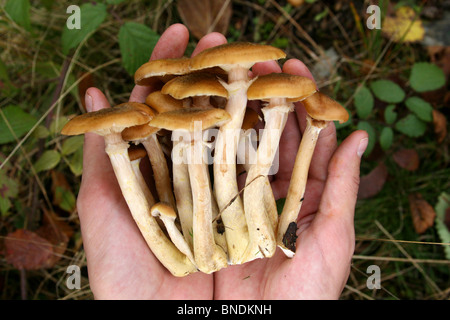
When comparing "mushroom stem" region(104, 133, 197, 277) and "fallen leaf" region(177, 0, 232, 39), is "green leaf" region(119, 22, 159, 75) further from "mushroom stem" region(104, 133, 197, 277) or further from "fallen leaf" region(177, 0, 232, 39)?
"fallen leaf" region(177, 0, 232, 39)

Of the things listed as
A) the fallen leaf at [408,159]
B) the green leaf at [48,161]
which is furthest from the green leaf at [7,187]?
the fallen leaf at [408,159]

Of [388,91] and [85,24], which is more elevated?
[85,24]

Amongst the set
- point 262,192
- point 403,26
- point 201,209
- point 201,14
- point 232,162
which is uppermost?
point 201,14

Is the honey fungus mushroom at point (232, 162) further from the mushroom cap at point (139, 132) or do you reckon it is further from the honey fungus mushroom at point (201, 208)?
the mushroom cap at point (139, 132)

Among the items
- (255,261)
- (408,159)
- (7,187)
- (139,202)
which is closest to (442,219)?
(408,159)

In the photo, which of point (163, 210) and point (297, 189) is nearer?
point (163, 210)

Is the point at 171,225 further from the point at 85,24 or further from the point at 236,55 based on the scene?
the point at 85,24

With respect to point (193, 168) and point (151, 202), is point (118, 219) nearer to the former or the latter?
point (151, 202)

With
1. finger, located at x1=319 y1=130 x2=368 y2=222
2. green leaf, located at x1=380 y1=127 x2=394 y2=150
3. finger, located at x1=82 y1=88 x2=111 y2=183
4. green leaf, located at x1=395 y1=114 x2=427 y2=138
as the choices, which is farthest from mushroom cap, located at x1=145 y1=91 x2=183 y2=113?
green leaf, located at x1=395 y1=114 x2=427 y2=138
